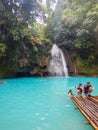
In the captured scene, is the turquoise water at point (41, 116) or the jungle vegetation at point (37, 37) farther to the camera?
the jungle vegetation at point (37, 37)

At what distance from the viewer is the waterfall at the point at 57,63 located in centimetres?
3209

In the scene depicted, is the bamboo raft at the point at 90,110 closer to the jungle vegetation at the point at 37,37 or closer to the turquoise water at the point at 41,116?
the turquoise water at the point at 41,116

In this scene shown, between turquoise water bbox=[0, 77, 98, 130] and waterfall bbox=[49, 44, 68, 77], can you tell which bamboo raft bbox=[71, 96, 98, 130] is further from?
waterfall bbox=[49, 44, 68, 77]

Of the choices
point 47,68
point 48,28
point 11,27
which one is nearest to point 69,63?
point 47,68

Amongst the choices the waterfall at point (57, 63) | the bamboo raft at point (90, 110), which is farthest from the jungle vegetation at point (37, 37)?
the bamboo raft at point (90, 110)

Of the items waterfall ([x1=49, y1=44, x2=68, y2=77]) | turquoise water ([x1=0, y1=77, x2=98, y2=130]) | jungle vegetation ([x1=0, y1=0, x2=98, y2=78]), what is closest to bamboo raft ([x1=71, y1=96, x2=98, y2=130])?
turquoise water ([x1=0, y1=77, x2=98, y2=130])

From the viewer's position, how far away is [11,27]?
89.8ft

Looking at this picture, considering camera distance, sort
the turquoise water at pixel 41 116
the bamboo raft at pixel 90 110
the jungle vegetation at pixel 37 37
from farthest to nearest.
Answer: the jungle vegetation at pixel 37 37 → the turquoise water at pixel 41 116 → the bamboo raft at pixel 90 110

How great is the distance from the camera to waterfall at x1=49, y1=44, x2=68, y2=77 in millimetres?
32094

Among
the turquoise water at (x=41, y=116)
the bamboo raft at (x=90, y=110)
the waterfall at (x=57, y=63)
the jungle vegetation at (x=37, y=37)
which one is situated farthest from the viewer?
the waterfall at (x=57, y=63)

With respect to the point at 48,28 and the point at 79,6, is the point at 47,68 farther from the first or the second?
the point at 79,6

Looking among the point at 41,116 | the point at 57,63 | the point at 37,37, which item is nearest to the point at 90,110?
the point at 41,116

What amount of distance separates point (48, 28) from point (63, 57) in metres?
6.62

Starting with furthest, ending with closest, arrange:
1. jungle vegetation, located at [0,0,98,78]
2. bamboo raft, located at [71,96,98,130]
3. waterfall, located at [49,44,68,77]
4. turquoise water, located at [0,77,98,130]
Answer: waterfall, located at [49,44,68,77]
jungle vegetation, located at [0,0,98,78]
turquoise water, located at [0,77,98,130]
bamboo raft, located at [71,96,98,130]
